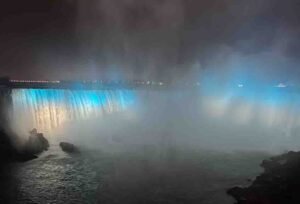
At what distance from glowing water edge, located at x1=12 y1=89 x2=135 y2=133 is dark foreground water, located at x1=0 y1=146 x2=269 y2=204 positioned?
18.4ft

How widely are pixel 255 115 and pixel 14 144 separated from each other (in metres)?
46.3

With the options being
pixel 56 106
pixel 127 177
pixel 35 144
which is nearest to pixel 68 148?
pixel 35 144

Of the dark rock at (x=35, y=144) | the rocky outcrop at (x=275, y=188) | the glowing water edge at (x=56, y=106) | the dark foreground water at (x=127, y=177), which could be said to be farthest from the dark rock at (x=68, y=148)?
the rocky outcrop at (x=275, y=188)

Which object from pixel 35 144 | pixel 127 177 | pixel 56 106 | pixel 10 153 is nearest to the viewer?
pixel 127 177

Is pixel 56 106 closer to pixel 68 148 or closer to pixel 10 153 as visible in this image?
pixel 68 148

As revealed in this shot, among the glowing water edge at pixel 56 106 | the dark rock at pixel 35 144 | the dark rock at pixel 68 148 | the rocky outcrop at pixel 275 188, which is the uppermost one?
the glowing water edge at pixel 56 106

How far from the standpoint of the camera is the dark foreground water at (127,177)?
24594mm

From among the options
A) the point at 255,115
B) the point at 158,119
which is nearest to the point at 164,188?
the point at 158,119

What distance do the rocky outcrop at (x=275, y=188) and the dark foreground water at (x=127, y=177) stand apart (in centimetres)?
110

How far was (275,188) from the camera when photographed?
2427cm

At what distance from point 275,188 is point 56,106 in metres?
28.9

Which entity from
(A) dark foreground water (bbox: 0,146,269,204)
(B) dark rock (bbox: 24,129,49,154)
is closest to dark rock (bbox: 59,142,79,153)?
(A) dark foreground water (bbox: 0,146,269,204)

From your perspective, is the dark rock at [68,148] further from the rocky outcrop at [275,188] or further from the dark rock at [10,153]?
the rocky outcrop at [275,188]

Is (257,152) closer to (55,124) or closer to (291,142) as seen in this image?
(291,142)
